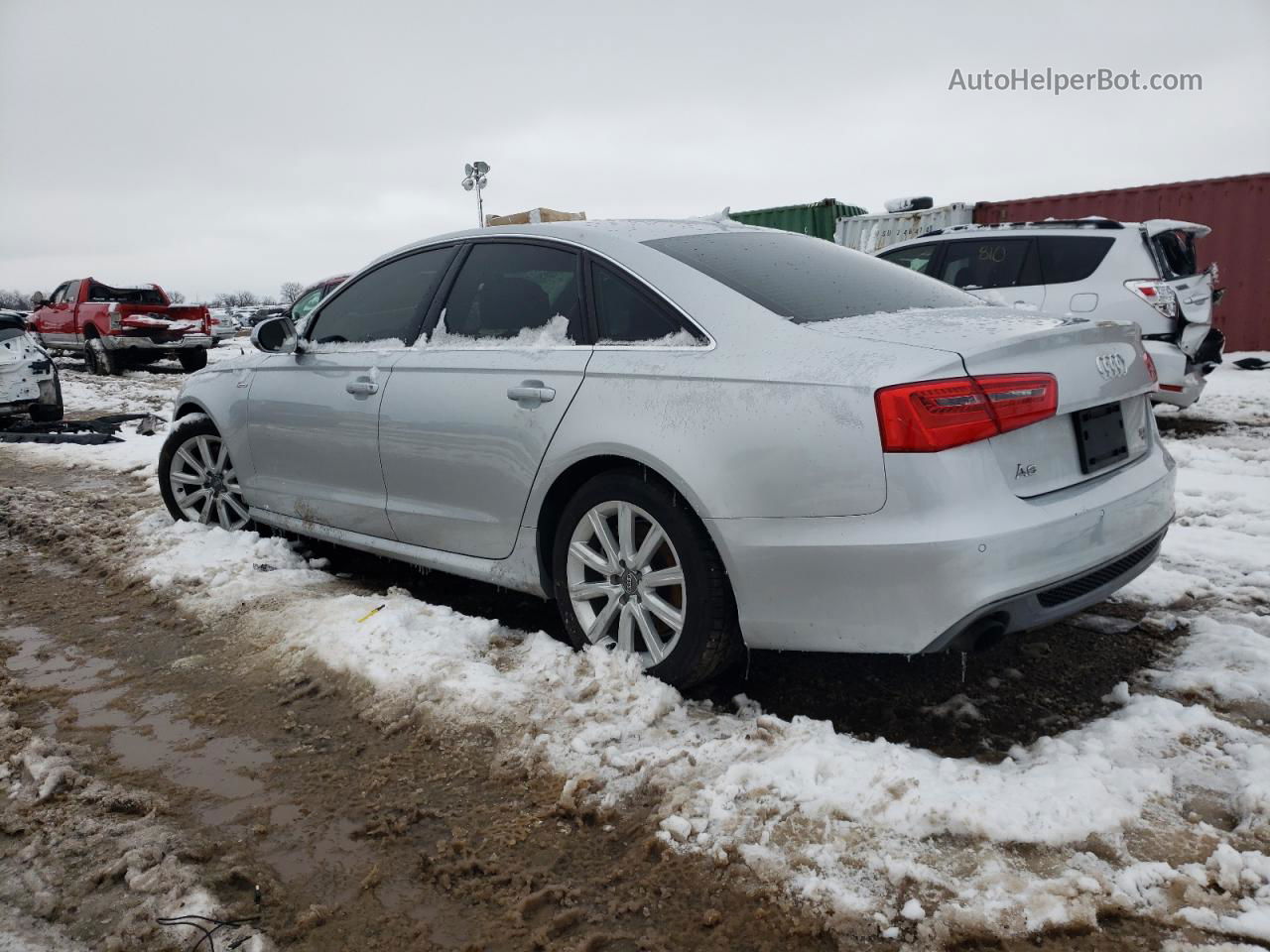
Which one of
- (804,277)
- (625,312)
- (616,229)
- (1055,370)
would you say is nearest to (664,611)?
(625,312)

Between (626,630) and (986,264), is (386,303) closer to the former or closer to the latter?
(626,630)

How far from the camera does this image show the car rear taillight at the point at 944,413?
2.42 metres

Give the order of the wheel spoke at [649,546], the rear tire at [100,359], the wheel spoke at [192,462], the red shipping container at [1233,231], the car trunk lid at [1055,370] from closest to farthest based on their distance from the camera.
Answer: the car trunk lid at [1055,370], the wheel spoke at [649,546], the wheel spoke at [192,462], the red shipping container at [1233,231], the rear tire at [100,359]

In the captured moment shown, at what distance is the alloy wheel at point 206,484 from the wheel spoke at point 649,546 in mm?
2957

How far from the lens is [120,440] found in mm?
9305

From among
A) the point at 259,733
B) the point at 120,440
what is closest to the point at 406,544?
the point at 259,733

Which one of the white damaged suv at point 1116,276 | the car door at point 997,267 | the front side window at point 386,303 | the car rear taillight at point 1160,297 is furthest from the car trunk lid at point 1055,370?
the car door at point 997,267

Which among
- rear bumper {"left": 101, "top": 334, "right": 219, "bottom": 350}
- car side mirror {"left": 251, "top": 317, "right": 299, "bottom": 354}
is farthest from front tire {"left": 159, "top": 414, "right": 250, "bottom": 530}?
rear bumper {"left": 101, "top": 334, "right": 219, "bottom": 350}

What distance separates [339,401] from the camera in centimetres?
418

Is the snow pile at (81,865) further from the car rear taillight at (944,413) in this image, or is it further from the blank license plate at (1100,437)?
the blank license plate at (1100,437)

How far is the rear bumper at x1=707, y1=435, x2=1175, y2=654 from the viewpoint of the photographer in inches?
95.0

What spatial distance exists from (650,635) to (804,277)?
4.44 feet

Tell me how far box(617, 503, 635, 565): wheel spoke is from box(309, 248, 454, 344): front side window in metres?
1.50

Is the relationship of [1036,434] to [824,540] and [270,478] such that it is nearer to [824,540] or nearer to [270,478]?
[824,540]
